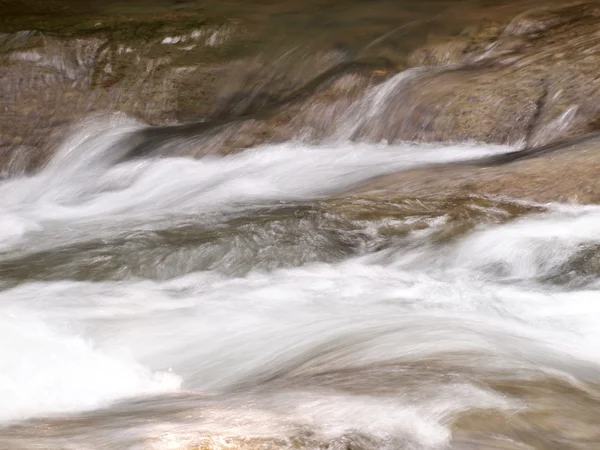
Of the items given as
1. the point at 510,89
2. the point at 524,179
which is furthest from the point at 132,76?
the point at 524,179

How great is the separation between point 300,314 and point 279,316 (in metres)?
0.10

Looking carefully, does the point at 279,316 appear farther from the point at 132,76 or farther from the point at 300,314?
the point at 132,76

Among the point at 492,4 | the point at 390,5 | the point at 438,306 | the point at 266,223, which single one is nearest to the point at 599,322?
the point at 438,306

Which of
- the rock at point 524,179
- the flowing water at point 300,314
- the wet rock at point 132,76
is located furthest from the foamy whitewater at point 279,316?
the wet rock at point 132,76

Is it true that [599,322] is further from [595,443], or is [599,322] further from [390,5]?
[390,5]

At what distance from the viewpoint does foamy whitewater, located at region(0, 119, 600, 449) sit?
2.89 metres

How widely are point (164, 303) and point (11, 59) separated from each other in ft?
15.0

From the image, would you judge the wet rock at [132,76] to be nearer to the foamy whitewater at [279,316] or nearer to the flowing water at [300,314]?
the flowing water at [300,314]

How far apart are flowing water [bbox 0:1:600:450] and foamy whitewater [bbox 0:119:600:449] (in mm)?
13

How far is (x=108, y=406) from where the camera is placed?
10.7 feet

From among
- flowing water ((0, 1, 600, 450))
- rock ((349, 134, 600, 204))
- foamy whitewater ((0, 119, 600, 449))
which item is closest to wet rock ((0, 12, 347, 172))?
flowing water ((0, 1, 600, 450))

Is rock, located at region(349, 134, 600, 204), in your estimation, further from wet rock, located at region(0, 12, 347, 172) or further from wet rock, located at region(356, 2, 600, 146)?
wet rock, located at region(0, 12, 347, 172)

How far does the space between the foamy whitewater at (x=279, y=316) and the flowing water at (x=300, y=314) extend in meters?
0.01

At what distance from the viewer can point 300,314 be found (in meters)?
4.27
